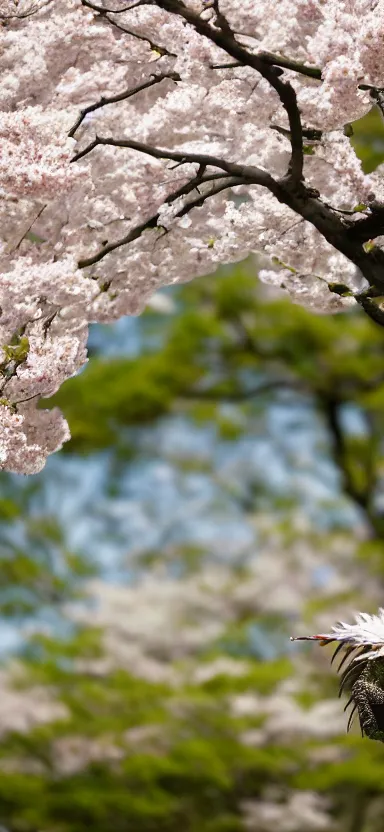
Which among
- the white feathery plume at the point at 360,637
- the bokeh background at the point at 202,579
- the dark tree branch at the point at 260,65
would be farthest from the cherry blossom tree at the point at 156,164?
the bokeh background at the point at 202,579

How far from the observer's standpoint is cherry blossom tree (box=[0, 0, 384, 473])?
137 inches

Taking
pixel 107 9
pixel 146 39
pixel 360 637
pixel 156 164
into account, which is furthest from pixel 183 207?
pixel 360 637

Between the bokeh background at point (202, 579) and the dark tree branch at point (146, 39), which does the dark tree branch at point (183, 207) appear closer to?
the dark tree branch at point (146, 39)

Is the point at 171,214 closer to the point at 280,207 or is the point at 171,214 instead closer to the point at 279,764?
the point at 280,207

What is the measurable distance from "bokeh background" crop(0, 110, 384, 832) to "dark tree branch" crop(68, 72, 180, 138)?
24.5 ft

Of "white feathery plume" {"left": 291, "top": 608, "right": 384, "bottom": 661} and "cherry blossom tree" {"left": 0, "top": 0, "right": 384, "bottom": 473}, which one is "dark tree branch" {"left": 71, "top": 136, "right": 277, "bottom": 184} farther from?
"white feathery plume" {"left": 291, "top": 608, "right": 384, "bottom": 661}

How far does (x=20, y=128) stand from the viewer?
11.1 ft

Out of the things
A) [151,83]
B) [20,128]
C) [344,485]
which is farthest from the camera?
[344,485]

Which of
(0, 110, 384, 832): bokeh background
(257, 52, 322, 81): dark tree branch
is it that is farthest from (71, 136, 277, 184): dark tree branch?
(0, 110, 384, 832): bokeh background

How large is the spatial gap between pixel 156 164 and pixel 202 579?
9.75 m

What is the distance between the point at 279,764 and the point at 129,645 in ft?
7.87

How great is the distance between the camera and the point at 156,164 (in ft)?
12.6

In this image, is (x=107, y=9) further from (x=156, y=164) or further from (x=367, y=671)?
(x=367, y=671)

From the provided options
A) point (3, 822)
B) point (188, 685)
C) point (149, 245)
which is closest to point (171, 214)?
point (149, 245)
